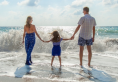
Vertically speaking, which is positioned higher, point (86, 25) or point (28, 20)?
point (28, 20)

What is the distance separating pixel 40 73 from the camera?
3.87 metres

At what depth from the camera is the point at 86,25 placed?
169 inches

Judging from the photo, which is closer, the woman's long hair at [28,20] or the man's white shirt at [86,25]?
the man's white shirt at [86,25]

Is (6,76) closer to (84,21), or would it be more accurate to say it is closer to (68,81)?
(68,81)

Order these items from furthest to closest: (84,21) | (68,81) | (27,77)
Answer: (84,21) < (27,77) < (68,81)

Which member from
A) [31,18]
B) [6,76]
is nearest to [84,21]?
[31,18]

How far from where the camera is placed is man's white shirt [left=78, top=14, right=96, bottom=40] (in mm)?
4250

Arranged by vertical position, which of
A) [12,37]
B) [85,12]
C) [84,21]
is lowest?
[12,37]

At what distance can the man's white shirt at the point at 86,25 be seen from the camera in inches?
167

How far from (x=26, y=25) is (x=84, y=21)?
197cm

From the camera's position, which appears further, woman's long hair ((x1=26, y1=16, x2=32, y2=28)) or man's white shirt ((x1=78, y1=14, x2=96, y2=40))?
woman's long hair ((x1=26, y1=16, x2=32, y2=28))

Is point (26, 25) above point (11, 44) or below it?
above

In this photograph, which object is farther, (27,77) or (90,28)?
(90,28)

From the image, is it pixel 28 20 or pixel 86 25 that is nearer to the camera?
pixel 86 25
